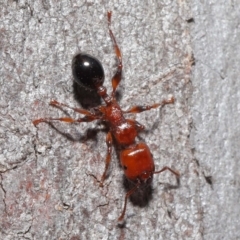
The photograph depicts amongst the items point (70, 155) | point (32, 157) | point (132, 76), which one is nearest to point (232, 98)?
point (132, 76)

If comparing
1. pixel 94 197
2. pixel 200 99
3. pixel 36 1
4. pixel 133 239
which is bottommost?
pixel 133 239

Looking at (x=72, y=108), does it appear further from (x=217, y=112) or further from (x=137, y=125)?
(x=217, y=112)

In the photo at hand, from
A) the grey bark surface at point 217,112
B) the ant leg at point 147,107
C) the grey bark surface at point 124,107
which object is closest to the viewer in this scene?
the grey bark surface at point 124,107

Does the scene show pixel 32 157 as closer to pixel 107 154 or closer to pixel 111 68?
pixel 107 154

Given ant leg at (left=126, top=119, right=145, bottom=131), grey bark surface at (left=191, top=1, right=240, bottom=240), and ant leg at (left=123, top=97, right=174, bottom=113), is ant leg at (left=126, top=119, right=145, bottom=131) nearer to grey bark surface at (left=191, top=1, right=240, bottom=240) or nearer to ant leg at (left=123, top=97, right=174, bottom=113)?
ant leg at (left=123, top=97, right=174, bottom=113)

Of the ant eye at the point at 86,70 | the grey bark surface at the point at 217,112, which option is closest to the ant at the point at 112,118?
the ant eye at the point at 86,70

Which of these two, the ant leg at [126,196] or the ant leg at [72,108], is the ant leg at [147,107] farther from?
the ant leg at [126,196]

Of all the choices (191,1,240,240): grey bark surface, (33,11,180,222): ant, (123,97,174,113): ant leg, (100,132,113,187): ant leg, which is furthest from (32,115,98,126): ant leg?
(191,1,240,240): grey bark surface
